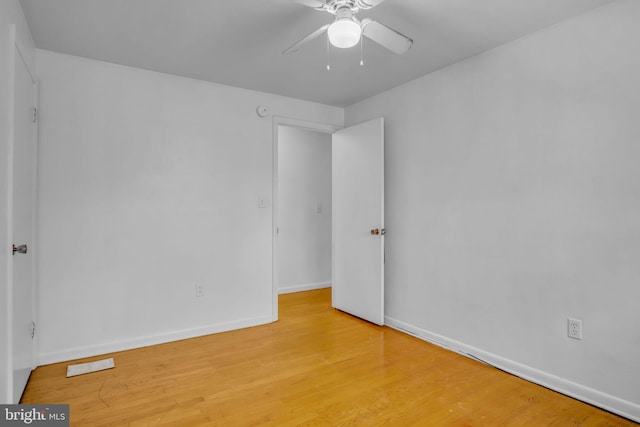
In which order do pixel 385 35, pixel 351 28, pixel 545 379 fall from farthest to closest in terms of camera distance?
pixel 545 379 → pixel 385 35 → pixel 351 28

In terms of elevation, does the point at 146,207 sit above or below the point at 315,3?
below

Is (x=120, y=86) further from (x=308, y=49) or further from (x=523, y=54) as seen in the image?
(x=523, y=54)

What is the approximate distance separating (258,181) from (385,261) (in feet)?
5.07

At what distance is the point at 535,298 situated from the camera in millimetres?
2373

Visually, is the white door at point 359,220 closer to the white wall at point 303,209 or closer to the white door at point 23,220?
the white wall at point 303,209

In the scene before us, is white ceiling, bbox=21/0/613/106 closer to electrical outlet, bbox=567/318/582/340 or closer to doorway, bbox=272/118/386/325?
doorway, bbox=272/118/386/325

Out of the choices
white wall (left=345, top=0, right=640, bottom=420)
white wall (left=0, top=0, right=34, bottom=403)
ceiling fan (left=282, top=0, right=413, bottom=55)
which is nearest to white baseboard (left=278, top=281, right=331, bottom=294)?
white wall (left=345, top=0, right=640, bottom=420)

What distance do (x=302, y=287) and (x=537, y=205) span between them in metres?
3.38

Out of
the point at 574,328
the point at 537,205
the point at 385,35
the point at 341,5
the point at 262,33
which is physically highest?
the point at 262,33

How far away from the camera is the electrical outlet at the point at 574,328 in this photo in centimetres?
216

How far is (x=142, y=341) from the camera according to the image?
296 cm

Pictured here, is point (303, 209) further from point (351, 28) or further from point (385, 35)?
point (351, 28)

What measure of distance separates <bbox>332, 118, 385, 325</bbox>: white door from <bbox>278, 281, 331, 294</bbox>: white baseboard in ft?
3.32

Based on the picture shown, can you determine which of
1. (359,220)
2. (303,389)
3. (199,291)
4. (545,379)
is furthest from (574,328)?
(199,291)
